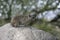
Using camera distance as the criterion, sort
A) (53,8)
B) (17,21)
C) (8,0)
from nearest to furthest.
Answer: (17,21) < (8,0) < (53,8)

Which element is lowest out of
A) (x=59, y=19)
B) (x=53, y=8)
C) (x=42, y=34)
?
(x=59, y=19)

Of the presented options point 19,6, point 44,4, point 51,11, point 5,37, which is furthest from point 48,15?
point 5,37

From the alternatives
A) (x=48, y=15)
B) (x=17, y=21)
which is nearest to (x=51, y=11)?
(x=48, y=15)

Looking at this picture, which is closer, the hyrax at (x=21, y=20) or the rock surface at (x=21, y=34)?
the rock surface at (x=21, y=34)

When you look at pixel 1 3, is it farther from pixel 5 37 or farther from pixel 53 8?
pixel 5 37

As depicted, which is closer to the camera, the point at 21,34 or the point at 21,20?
the point at 21,34

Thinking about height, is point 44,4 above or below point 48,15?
above

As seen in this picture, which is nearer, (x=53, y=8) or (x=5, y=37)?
(x=5, y=37)

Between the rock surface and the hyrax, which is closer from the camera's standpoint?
the rock surface

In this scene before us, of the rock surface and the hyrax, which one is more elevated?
the hyrax

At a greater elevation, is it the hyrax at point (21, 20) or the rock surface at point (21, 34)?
the hyrax at point (21, 20)

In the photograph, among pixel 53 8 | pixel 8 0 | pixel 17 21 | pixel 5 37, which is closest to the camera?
pixel 5 37

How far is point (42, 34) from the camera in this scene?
13.6 feet

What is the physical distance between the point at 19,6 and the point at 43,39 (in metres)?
3.78
